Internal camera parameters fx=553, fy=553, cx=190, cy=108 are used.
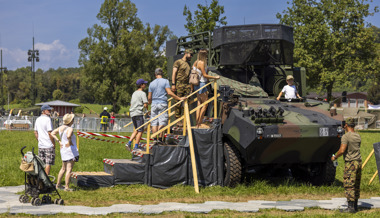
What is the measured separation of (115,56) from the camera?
5578 cm

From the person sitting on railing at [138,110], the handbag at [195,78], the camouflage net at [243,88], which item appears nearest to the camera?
the handbag at [195,78]

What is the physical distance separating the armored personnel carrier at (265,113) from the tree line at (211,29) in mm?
16748

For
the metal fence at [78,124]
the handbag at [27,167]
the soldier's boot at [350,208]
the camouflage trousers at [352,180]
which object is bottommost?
the soldier's boot at [350,208]

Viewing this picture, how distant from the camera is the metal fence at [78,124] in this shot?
1330 inches

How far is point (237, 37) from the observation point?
44.2 feet

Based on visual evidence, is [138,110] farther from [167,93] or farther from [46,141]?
[46,141]

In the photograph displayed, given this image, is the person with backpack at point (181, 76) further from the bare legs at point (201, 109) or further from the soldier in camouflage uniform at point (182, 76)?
the bare legs at point (201, 109)

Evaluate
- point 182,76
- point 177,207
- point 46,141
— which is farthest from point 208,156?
point 46,141

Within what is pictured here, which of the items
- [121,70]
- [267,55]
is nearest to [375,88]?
[121,70]

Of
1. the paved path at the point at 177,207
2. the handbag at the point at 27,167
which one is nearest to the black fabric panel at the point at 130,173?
the paved path at the point at 177,207

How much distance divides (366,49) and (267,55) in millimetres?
32505

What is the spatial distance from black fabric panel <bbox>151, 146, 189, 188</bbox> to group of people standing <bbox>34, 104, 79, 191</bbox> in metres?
1.76

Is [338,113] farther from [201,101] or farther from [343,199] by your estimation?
[201,101]

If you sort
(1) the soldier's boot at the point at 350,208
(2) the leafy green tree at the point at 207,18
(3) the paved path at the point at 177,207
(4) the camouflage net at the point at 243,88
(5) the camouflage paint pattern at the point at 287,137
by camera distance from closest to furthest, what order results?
(3) the paved path at the point at 177,207, (1) the soldier's boot at the point at 350,208, (5) the camouflage paint pattern at the point at 287,137, (4) the camouflage net at the point at 243,88, (2) the leafy green tree at the point at 207,18
